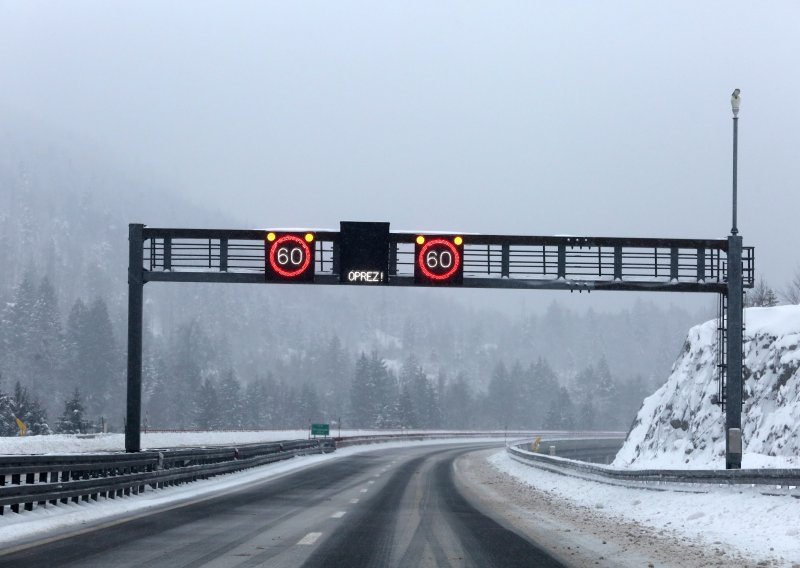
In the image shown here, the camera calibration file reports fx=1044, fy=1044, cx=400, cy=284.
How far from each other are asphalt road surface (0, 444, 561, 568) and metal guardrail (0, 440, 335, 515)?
63.2 inches

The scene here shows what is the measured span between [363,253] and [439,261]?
205cm

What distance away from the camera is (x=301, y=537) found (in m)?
15.7

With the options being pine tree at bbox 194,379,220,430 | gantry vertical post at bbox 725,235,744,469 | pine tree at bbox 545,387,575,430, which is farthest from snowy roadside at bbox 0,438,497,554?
pine tree at bbox 545,387,575,430

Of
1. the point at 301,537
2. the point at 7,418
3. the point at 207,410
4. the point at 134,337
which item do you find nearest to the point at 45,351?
the point at 207,410

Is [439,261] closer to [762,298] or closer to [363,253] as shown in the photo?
[363,253]

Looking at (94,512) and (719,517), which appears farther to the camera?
(94,512)

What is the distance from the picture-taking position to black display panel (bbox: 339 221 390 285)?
27.7 meters

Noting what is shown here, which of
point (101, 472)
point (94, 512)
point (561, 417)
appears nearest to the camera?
point (94, 512)

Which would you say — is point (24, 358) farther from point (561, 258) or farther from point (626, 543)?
point (626, 543)

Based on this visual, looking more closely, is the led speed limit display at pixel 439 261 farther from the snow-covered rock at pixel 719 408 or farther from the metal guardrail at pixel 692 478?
the snow-covered rock at pixel 719 408

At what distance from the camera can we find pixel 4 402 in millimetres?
78438

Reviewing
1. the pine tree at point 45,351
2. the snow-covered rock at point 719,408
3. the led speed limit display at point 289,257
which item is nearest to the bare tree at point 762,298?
the snow-covered rock at point 719,408

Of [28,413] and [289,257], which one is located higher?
[289,257]

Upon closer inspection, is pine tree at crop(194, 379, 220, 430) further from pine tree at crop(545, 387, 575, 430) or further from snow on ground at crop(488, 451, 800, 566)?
snow on ground at crop(488, 451, 800, 566)
